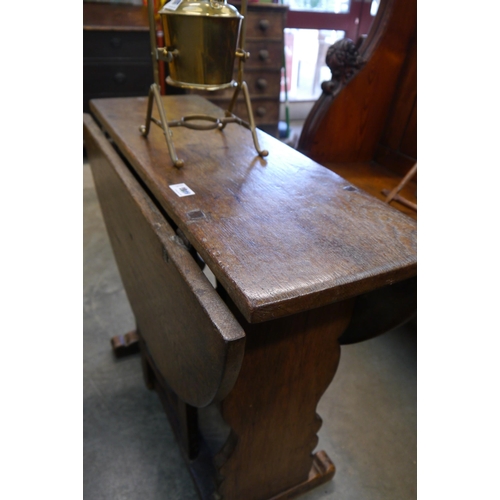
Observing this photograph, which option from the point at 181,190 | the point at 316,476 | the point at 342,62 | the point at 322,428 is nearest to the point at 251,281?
the point at 181,190

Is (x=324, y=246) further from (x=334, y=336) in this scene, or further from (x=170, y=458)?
(x=170, y=458)

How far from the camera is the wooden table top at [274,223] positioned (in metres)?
0.64

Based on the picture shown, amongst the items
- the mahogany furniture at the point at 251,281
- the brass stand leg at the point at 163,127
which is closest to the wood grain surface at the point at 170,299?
the mahogany furniture at the point at 251,281

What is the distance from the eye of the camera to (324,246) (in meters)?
0.73

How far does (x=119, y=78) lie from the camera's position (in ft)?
9.98

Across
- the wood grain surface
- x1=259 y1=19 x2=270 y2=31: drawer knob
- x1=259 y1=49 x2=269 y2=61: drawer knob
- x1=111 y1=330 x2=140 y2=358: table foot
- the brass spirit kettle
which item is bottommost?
x1=111 y1=330 x2=140 y2=358: table foot

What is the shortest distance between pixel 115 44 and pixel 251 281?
9.41 feet

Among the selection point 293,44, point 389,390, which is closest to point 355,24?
point 293,44

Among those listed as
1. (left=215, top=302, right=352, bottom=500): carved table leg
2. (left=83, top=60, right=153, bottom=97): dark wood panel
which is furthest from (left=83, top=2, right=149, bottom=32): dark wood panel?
(left=215, top=302, right=352, bottom=500): carved table leg

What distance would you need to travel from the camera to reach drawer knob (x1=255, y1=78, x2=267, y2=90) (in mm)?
3023

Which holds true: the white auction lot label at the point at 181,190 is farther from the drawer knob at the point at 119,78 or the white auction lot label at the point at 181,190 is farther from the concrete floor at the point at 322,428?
the drawer knob at the point at 119,78

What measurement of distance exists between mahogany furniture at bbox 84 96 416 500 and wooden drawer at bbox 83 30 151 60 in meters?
1.98

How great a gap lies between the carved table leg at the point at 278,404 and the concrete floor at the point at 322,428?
19cm

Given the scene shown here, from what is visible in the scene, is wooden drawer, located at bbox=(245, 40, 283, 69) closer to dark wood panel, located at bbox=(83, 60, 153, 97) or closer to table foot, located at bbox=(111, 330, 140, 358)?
dark wood panel, located at bbox=(83, 60, 153, 97)
